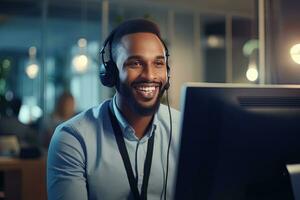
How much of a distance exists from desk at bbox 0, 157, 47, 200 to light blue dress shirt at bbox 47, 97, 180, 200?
2602mm

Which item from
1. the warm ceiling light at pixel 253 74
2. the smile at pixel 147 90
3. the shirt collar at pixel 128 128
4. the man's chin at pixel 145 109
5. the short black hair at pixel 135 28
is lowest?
the shirt collar at pixel 128 128

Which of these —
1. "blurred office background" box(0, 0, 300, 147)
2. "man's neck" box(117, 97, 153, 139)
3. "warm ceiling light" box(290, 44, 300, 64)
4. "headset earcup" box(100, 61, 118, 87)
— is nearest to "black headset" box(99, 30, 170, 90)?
"headset earcup" box(100, 61, 118, 87)

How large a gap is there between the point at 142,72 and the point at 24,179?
2.74m

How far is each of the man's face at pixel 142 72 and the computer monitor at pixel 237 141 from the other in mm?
466

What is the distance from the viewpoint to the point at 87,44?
6.14 meters

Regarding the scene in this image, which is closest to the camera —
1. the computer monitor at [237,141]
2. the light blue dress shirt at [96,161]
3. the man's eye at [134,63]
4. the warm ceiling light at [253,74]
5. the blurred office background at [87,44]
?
the computer monitor at [237,141]

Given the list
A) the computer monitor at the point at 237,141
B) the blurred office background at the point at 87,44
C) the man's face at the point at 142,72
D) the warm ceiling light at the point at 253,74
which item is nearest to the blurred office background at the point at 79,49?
the blurred office background at the point at 87,44

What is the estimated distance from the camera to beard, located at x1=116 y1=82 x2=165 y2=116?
1.28 m

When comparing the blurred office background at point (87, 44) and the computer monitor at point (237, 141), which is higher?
the blurred office background at point (87, 44)

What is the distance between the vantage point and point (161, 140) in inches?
51.1

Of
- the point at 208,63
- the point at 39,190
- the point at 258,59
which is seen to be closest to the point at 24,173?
the point at 39,190

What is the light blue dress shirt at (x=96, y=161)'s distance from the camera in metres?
→ 1.18

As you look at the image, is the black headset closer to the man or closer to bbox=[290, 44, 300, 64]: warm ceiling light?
the man

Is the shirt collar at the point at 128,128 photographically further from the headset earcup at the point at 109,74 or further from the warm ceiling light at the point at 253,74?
the warm ceiling light at the point at 253,74
